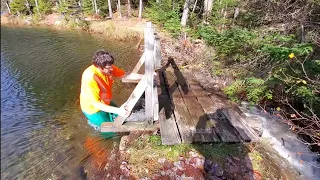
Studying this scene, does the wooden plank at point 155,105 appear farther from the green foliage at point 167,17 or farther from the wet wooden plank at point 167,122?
the green foliage at point 167,17

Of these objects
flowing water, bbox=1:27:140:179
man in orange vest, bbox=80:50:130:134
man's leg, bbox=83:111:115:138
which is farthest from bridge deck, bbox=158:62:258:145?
flowing water, bbox=1:27:140:179

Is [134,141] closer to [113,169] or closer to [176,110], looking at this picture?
[113,169]

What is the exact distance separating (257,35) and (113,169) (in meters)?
6.36

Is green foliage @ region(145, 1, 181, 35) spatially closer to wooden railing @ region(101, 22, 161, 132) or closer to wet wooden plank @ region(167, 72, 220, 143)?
wet wooden plank @ region(167, 72, 220, 143)

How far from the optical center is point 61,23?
21.0 metres

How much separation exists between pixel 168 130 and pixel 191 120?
0.63 m

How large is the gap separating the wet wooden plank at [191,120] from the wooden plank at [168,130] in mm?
102

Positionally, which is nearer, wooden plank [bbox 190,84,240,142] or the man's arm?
the man's arm

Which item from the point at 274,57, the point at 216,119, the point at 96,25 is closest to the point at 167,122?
the point at 216,119

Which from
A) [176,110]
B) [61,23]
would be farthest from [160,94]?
[61,23]

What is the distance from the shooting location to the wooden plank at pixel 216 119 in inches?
161

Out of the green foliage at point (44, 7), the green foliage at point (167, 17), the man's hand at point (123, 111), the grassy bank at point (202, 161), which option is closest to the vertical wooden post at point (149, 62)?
the man's hand at point (123, 111)

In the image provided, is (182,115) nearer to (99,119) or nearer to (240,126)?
(240,126)

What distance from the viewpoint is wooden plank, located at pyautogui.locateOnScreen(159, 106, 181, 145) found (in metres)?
3.86
